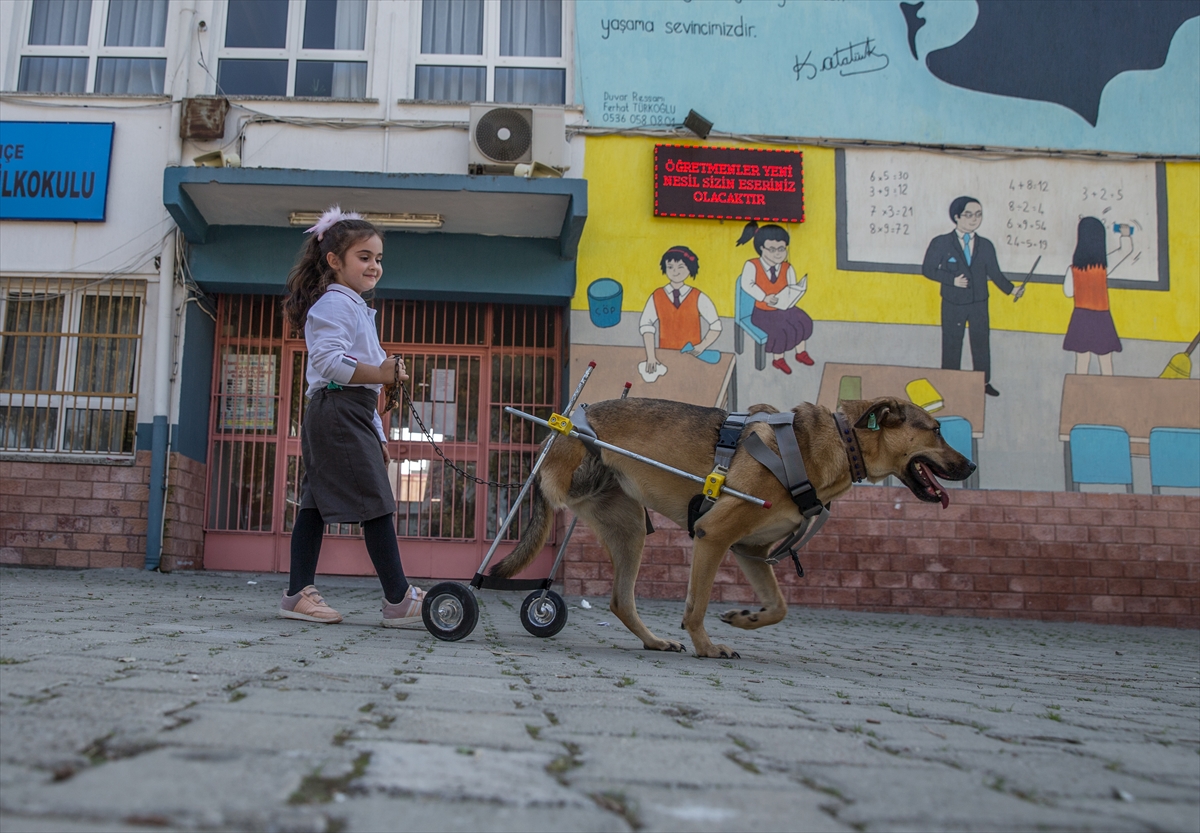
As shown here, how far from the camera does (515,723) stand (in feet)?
7.27

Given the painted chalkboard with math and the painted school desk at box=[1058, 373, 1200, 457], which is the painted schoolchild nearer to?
the painted chalkboard with math

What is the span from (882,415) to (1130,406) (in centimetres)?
639

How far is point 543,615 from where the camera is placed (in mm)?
5105

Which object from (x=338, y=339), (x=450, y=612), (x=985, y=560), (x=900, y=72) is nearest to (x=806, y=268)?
(x=900, y=72)

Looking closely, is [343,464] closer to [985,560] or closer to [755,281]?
[755,281]

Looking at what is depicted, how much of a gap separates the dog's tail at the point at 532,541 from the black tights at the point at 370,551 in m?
0.50

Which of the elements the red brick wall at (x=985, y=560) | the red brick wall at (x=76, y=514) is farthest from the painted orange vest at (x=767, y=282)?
the red brick wall at (x=76, y=514)

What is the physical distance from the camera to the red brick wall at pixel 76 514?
957 cm

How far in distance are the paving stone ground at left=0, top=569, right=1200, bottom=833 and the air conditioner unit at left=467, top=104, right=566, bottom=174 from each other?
632cm

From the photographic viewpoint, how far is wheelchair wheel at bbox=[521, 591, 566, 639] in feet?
16.6

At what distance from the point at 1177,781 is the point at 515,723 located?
1495 millimetres

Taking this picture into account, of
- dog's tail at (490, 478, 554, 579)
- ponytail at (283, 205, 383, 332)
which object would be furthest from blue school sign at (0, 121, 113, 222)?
dog's tail at (490, 478, 554, 579)

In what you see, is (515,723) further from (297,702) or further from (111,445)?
(111,445)

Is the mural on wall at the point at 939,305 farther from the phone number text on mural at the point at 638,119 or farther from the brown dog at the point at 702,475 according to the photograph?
the brown dog at the point at 702,475
